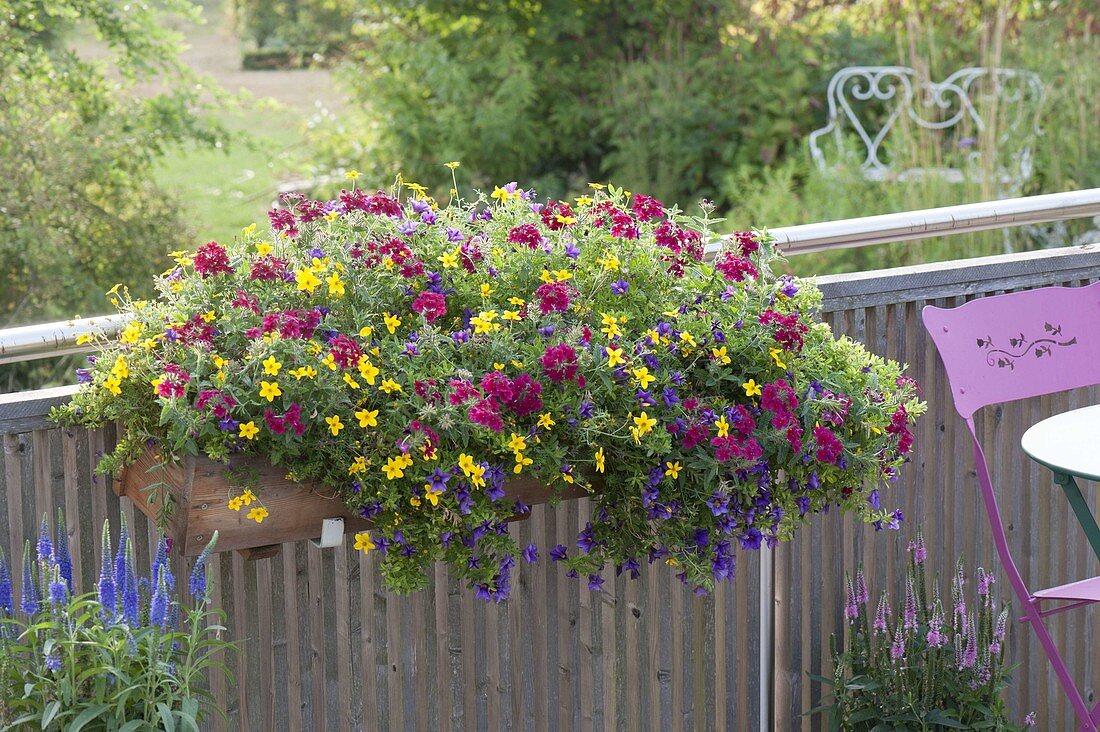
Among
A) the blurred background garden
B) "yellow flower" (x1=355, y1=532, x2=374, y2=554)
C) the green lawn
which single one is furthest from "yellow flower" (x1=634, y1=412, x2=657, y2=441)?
the green lawn

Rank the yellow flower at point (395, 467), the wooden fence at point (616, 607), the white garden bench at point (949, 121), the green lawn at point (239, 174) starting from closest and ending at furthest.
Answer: the yellow flower at point (395, 467)
the wooden fence at point (616, 607)
the white garden bench at point (949, 121)
the green lawn at point (239, 174)

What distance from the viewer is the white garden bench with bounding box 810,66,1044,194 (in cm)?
560

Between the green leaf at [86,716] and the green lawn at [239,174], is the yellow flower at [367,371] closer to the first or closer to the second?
the green leaf at [86,716]

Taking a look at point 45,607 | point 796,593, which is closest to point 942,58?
point 796,593

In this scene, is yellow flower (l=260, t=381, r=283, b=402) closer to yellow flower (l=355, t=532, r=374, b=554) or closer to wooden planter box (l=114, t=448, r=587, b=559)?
wooden planter box (l=114, t=448, r=587, b=559)

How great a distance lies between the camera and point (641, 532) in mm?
1777

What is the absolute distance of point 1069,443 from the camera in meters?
2.00

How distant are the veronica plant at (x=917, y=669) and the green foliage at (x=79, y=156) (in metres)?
4.19

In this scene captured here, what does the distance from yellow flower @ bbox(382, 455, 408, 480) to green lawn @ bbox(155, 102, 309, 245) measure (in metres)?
5.33

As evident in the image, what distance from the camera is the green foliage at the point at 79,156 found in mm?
5637

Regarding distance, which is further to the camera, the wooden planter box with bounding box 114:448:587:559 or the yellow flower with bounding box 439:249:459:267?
the yellow flower with bounding box 439:249:459:267

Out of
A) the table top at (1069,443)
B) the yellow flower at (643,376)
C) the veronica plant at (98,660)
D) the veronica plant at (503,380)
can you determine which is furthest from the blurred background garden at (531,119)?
the veronica plant at (98,660)

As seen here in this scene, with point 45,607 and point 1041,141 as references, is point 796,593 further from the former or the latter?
point 1041,141

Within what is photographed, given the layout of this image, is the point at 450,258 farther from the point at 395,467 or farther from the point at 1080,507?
the point at 1080,507
